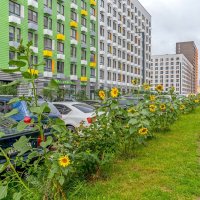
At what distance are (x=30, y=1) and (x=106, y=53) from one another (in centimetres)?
2069

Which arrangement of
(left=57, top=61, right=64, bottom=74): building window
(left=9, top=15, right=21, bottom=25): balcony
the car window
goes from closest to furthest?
the car window
(left=9, top=15, right=21, bottom=25): balcony
(left=57, top=61, right=64, bottom=74): building window

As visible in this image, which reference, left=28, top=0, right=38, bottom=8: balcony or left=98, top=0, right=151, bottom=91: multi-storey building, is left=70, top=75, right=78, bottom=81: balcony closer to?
A: left=98, top=0, right=151, bottom=91: multi-storey building

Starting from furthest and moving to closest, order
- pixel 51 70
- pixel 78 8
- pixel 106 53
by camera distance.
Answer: pixel 106 53 < pixel 78 8 < pixel 51 70

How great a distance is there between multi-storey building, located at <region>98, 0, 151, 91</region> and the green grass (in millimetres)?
38752

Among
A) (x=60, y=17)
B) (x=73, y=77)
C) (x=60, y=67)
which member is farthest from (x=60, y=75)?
(x=60, y=17)

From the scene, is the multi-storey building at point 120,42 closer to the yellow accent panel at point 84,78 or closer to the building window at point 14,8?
the yellow accent panel at point 84,78

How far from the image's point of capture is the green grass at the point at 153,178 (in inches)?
165

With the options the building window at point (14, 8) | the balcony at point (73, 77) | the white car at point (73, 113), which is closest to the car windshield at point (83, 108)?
the white car at point (73, 113)

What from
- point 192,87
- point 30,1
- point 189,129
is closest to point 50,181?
point 189,129

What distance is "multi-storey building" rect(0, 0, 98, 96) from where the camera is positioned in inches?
1236

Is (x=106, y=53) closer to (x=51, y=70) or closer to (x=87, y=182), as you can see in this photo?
(x=51, y=70)

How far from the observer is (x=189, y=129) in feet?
35.4

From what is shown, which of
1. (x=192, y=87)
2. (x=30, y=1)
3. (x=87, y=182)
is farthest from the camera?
(x=192, y=87)

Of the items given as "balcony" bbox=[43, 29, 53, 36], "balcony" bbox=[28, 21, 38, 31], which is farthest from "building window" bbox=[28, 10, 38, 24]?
"balcony" bbox=[43, 29, 53, 36]
